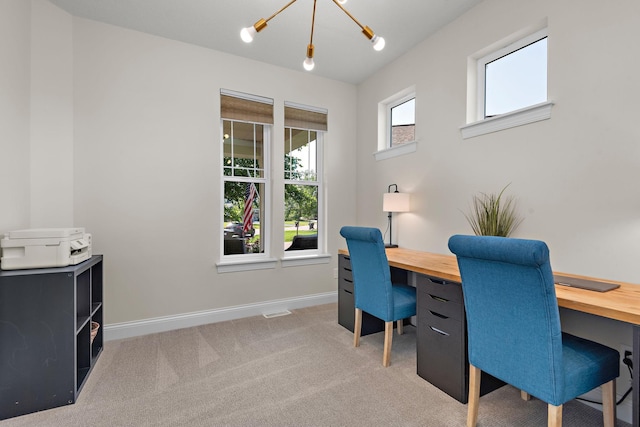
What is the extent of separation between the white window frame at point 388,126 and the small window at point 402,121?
0.04ft

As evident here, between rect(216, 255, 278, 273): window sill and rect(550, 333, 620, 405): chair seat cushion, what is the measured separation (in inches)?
106

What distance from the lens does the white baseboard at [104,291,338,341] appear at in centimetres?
281

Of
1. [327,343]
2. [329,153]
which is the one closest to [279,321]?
[327,343]

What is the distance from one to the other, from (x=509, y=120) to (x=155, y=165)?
120 inches

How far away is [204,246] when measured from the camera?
10.4ft

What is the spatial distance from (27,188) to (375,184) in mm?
3236

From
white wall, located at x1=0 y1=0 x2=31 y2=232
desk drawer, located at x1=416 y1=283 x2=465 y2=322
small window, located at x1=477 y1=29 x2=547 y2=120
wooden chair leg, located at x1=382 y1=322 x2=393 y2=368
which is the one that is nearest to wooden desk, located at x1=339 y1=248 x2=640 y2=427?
desk drawer, located at x1=416 y1=283 x2=465 y2=322

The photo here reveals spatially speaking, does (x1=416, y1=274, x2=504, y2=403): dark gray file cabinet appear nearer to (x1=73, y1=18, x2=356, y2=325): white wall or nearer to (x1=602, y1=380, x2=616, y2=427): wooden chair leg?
(x1=602, y1=380, x2=616, y2=427): wooden chair leg

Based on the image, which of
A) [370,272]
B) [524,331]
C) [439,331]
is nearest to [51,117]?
[370,272]

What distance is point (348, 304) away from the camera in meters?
2.93

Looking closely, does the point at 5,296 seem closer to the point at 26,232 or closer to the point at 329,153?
the point at 26,232

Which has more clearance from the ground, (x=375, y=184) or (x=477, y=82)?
(x=477, y=82)

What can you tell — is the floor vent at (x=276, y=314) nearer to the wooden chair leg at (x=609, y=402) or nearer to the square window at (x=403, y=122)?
the square window at (x=403, y=122)

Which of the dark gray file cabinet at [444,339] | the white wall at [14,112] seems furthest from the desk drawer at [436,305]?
the white wall at [14,112]
